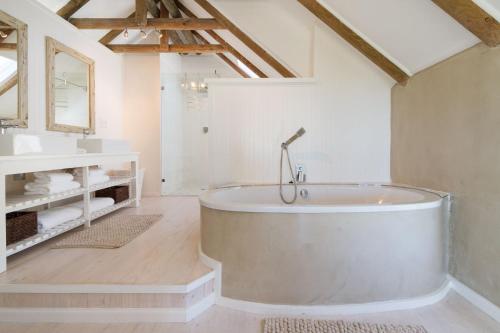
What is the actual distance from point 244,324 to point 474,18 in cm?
207

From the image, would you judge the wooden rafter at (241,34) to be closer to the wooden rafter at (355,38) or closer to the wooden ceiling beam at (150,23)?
the wooden ceiling beam at (150,23)

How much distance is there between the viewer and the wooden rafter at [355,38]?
2.50m

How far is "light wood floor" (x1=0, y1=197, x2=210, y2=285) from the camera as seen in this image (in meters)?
1.76

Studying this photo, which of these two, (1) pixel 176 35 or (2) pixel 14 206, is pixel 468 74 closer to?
(2) pixel 14 206

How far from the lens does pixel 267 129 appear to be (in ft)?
10.1

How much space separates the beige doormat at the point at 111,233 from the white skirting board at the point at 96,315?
2.35 feet

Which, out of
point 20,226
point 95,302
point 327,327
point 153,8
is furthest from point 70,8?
point 327,327

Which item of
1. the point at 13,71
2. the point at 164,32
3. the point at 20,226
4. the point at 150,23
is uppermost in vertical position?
the point at 164,32

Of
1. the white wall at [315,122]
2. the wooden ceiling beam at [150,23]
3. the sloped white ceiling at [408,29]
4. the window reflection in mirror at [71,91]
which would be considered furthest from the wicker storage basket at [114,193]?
the sloped white ceiling at [408,29]

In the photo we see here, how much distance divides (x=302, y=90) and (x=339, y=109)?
0.44m

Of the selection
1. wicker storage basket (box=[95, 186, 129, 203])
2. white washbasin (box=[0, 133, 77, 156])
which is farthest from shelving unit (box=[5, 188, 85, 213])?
wicker storage basket (box=[95, 186, 129, 203])

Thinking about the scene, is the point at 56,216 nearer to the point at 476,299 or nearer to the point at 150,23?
the point at 150,23

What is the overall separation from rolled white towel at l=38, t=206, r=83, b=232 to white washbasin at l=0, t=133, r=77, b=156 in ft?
1.71

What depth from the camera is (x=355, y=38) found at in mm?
2580
